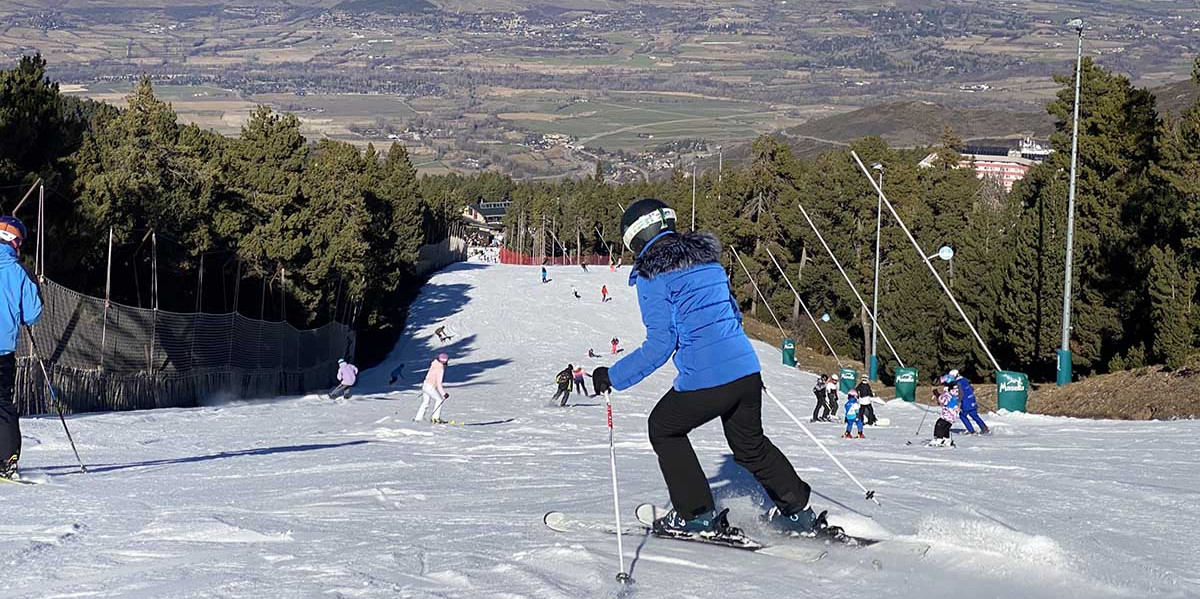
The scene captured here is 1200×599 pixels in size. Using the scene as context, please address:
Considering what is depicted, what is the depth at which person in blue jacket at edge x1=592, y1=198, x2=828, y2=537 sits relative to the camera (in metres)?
7.26

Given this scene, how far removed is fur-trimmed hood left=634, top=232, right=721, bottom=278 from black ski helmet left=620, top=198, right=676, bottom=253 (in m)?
0.14

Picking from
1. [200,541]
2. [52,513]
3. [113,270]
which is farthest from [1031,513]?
[113,270]

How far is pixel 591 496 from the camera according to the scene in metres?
9.84

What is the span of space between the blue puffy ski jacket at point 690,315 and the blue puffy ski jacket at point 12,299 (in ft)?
15.6

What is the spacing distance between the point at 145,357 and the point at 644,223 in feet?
57.0

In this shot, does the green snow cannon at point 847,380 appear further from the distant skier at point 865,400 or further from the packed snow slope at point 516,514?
the packed snow slope at point 516,514

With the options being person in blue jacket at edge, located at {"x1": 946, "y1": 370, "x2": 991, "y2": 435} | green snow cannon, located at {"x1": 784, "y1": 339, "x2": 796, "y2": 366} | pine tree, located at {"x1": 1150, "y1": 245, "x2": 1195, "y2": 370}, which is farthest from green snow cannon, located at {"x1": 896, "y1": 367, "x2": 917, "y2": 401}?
green snow cannon, located at {"x1": 784, "y1": 339, "x2": 796, "y2": 366}

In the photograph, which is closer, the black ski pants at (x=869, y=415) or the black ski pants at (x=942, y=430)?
the black ski pants at (x=942, y=430)

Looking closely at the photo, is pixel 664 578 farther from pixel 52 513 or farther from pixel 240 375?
pixel 240 375

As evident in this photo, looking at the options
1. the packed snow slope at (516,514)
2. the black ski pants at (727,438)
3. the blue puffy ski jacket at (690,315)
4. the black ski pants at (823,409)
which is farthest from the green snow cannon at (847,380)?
the blue puffy ski jacket at (690,315)

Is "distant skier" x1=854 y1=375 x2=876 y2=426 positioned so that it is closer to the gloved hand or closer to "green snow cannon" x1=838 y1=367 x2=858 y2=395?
"green snow cannon" x1=838 y1=367 x2=858 y2=395

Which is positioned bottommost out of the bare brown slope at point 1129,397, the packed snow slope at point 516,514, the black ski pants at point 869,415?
the black ski pants at point 869,415

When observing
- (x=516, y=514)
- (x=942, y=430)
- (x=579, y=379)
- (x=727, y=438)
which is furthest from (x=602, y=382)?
(x=579, y=379)

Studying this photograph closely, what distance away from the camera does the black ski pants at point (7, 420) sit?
9.71 m
